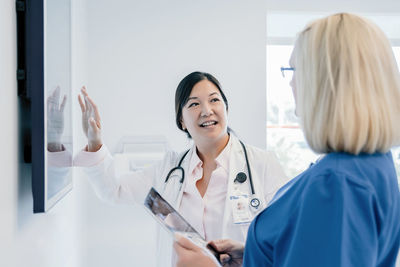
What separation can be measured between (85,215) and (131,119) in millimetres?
675

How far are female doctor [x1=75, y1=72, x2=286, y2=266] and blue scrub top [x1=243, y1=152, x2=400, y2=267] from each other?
2.42 ft

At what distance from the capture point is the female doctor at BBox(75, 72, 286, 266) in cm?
144

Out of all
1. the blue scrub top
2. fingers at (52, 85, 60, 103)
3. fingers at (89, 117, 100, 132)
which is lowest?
the blue scrub top

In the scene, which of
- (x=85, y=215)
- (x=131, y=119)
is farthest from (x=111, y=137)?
(x=85, y=215)

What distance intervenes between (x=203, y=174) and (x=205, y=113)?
257 mm

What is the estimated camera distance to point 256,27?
8.50 ft

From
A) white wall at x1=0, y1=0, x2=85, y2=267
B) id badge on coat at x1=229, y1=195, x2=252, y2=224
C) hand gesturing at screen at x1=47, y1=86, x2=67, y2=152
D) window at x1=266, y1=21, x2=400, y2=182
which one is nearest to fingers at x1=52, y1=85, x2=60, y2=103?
hand gesturing at screen at x1=47, y1=86, x2=67, y2=152

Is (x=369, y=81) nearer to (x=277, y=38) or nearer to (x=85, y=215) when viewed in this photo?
(x=85, y=215)

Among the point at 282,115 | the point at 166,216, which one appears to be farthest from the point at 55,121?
the point at 282,115

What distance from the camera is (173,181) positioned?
5.22ft

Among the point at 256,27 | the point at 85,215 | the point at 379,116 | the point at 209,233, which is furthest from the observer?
the point at 256,27

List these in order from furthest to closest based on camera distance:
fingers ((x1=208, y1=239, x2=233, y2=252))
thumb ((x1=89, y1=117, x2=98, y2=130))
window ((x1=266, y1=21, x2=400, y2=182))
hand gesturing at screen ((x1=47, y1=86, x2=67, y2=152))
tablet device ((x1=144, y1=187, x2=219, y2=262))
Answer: window ((x1=266, y1=21, x2=400, y2=182)), thumb ((x1=89, y1=117, x2=98, y2=130)), fingers ((x1=208, y1=239, x2=233, y2=252)), tablet device ((x1=144, y1=187, x2=219, y2=262)), hand gesturing at screen ((x1=47, y1=86, x2=67, y2=152))

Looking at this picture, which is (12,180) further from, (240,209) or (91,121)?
(240,209)

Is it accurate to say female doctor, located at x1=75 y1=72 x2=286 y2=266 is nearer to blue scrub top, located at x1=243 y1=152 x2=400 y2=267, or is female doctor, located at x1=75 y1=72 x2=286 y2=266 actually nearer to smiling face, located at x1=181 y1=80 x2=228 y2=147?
smiling face, located at x1=181 y1=80 x2=228 y2=147
